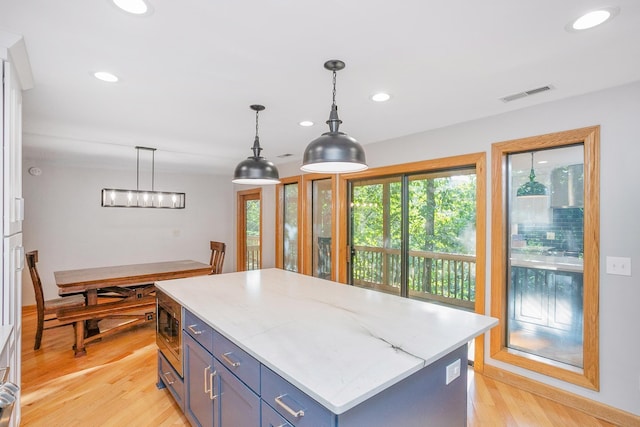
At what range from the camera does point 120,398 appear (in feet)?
8.50

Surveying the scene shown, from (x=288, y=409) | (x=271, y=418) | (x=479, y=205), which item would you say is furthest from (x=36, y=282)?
(x=479, y=205)

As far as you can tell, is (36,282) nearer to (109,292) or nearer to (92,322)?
(92,322)

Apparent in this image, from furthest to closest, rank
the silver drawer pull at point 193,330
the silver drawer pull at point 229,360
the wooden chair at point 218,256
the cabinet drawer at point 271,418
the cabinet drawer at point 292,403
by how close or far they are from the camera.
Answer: the wooden chair at point 218,256 < the silver drawer pull at point 193,330 < the silver drawer pull at point 229,360 < the cabinet drawer at point 271,418 < the cabinet drawer at point 292,403

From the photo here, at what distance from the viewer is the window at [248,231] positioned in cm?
675

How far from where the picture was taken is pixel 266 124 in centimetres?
327

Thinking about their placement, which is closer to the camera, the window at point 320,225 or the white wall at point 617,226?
the white wall at point 617,226

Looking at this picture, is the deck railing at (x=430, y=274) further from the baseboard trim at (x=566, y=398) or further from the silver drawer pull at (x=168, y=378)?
the silver drawer pull at (x=168, y=378)

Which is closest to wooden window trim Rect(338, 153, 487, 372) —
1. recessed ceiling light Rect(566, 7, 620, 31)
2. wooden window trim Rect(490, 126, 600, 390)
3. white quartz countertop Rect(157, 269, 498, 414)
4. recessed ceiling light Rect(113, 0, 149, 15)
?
wooden window trim Rect(490, 126, 600, 390)

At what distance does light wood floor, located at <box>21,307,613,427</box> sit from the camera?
231 centimetres

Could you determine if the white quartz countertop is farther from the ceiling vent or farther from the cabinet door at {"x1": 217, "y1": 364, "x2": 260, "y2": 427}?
the ceiling vent

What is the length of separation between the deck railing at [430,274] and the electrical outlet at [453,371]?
1944 mm

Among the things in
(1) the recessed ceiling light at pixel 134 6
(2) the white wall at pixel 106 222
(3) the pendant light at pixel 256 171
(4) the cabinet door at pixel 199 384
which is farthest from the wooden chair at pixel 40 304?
(1) the recessed ceiling light at pixel 134 6

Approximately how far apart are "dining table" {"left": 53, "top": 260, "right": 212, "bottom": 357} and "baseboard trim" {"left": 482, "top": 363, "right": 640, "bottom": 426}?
3.71 m

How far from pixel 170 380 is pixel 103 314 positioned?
166 centimetres
